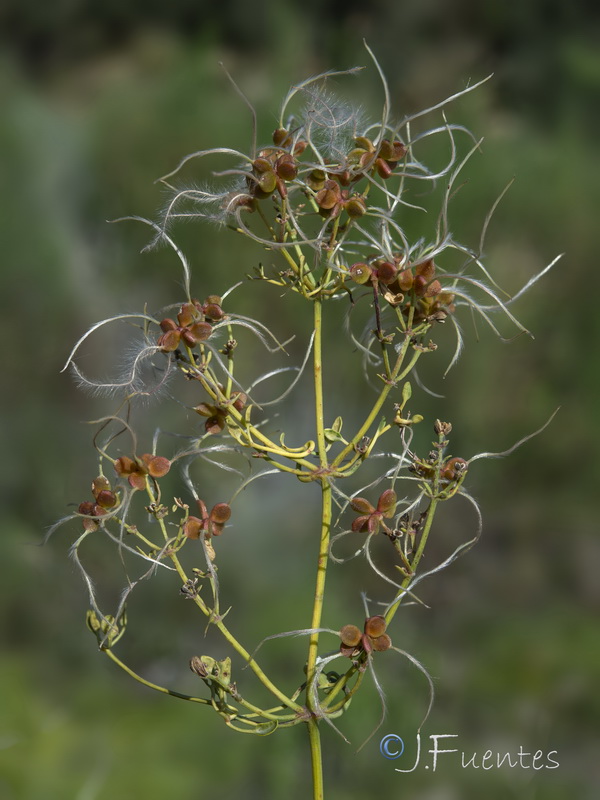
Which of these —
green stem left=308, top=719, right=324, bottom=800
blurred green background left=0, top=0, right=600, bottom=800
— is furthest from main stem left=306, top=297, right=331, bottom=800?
blurred green background left=0, top=0, right=600, bottom=800

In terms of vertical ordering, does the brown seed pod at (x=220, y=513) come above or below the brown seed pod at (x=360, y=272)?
below

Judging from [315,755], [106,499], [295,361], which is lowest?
[295,361]

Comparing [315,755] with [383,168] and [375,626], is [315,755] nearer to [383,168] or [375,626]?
[375,626]

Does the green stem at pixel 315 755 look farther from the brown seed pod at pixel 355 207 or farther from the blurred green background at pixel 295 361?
the blurred green background at pixel 295 361

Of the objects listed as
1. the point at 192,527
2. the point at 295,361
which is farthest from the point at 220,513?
the point at 295,361

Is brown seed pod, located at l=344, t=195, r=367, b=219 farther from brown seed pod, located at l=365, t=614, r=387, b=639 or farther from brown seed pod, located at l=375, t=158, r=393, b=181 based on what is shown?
brown seed pod, located at l=365, t=614, r=387, b=639

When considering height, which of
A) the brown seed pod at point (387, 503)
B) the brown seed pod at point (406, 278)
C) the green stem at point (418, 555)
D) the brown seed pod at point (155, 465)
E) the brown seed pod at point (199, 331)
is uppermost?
the brown seed pod at point (199, 331)

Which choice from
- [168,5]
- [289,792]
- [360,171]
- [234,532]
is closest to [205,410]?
[360,171]

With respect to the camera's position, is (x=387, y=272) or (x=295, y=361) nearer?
(x=387, y=272)

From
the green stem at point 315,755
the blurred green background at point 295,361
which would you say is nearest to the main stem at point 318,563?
the green stem at point 315,755

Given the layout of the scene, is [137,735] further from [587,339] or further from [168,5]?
[168,5]
